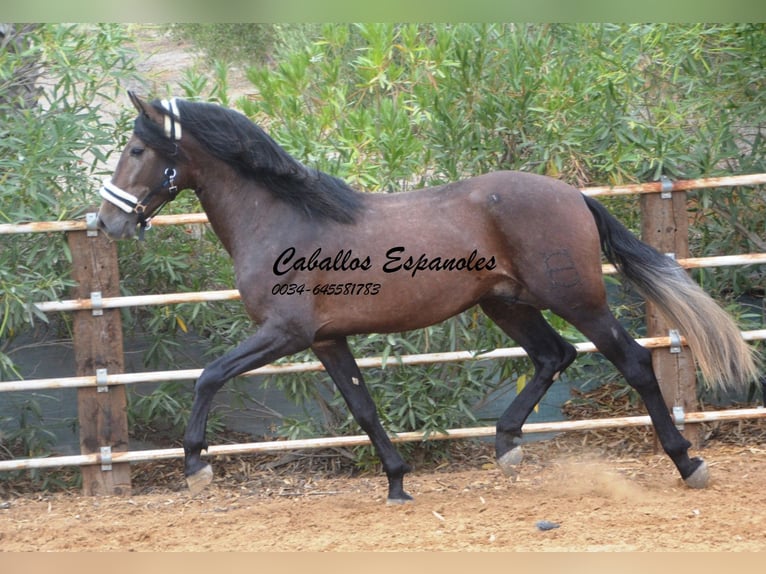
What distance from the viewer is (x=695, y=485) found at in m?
4.36

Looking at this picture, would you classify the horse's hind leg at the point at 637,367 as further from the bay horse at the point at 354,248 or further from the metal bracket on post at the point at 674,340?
the metal bracket on post at the point at 674,340

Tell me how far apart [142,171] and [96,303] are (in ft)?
3.38

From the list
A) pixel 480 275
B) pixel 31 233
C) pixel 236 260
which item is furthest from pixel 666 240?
pixel 31 233

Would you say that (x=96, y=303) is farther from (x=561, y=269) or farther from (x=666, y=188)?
(x=666, y=188)

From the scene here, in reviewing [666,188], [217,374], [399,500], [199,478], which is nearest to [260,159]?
[217,374]

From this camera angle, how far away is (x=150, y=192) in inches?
160

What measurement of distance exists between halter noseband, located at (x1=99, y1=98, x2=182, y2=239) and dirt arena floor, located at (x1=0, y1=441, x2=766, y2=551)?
1.36m

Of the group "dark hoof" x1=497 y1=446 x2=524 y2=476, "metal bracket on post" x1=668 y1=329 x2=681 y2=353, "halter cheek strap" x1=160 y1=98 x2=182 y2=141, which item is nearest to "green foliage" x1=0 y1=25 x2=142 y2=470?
"halter cheek strap" x1=160 y1=98 x2=182 y2=141

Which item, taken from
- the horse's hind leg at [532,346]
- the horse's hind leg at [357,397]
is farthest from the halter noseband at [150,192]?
the horse's hind leg at [532,346]

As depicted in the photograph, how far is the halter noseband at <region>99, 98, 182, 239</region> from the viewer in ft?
13.1

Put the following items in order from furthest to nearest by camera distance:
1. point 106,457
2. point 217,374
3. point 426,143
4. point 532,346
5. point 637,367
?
point 426,143
point 106,457
point 532,346
point 637,367
point 217,374

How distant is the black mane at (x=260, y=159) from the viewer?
13.5 feet

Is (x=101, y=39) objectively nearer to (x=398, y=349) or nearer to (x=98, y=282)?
(x=98, y=282)

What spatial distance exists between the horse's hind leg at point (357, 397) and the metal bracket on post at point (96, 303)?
122cm
